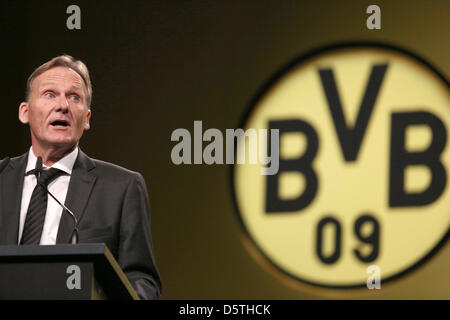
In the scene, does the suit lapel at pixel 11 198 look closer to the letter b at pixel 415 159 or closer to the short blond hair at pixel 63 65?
the short blond hair at pixel 63 65

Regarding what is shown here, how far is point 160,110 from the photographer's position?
4.26m

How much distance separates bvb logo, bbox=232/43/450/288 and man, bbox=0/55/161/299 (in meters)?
1.46

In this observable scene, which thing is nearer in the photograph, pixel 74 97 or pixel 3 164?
pixel 3 164

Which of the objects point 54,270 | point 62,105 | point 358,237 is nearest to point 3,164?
point 62,105

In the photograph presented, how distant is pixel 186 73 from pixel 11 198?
6.00ft

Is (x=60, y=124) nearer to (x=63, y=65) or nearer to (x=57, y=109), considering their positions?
(x=57, y=109)

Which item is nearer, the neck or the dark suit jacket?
the dark suit jacket

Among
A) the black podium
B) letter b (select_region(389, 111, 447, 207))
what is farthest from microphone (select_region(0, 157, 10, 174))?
letter b (select_region(389, 111, 447, 207))

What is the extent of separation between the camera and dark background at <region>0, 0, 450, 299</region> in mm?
4105

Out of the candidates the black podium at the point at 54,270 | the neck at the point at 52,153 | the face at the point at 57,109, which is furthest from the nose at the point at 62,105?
the black podium at the point at 54,270

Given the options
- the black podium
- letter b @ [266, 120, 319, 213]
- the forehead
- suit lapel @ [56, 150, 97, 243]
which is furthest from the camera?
letter b @ [266, 120, 319, 213]

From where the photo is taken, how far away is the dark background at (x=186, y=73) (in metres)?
4.11

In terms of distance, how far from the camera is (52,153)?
2742 millimetres

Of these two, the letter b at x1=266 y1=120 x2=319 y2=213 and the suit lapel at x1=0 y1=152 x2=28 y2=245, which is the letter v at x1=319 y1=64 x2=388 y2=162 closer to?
the letter b at x1=266 y1=120 x2=319 y2=213
